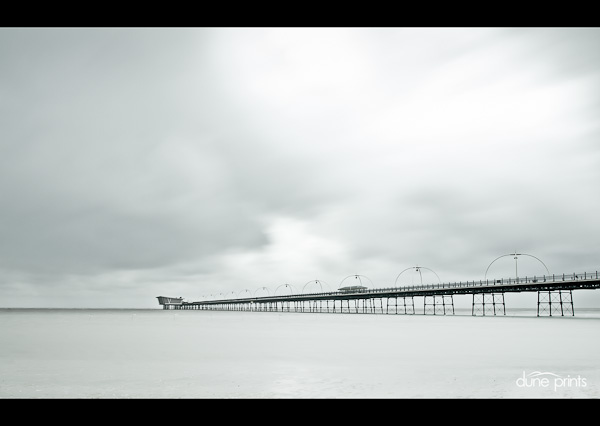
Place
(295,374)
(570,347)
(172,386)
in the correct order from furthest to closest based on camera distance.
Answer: (570,347)
(295,374)
(172,386)

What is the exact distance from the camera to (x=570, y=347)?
90.7 feet
